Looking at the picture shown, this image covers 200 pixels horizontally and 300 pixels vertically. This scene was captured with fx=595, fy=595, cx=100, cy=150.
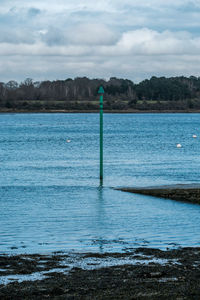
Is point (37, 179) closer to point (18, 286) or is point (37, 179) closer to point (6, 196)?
point (6, 196)

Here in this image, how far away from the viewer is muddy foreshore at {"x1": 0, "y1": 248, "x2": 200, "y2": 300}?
9031 millimetres

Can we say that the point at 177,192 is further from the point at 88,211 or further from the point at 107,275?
the point at 107,275

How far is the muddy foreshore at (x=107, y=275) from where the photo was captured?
9.03 m

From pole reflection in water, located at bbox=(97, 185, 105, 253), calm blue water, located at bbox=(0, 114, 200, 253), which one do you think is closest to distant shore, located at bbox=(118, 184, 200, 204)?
calm blue water, located at bbox=(0, 114, 200, 253)

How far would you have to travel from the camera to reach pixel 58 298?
8.84 metres

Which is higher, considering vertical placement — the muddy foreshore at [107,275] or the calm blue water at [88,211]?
the muddy foreshore at [107,275]

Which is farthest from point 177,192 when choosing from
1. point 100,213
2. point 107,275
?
point 107,275

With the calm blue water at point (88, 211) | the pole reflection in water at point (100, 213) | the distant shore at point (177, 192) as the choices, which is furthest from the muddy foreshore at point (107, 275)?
the distant shore at point (177, 192)

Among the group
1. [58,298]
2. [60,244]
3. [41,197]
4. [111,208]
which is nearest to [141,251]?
[60,244]

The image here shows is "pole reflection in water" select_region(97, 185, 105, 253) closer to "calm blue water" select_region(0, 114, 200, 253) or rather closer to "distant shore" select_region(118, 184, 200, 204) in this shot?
"calm blue water" select_region(0, 114, 200, 253)

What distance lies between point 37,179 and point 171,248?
17.1 meters

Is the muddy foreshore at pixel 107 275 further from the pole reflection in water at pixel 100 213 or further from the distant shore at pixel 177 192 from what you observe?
the distant shore at pixel 177 192

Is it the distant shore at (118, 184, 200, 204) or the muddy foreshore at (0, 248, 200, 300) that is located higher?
the muddy foreshore at (0, 248, 200, 300)

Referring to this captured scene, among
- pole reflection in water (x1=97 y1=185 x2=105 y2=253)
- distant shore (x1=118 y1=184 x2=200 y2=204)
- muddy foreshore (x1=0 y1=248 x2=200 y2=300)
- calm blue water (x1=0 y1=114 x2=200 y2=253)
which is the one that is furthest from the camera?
distant shore (x1=118 y1=184 x2=200 y2=204)
